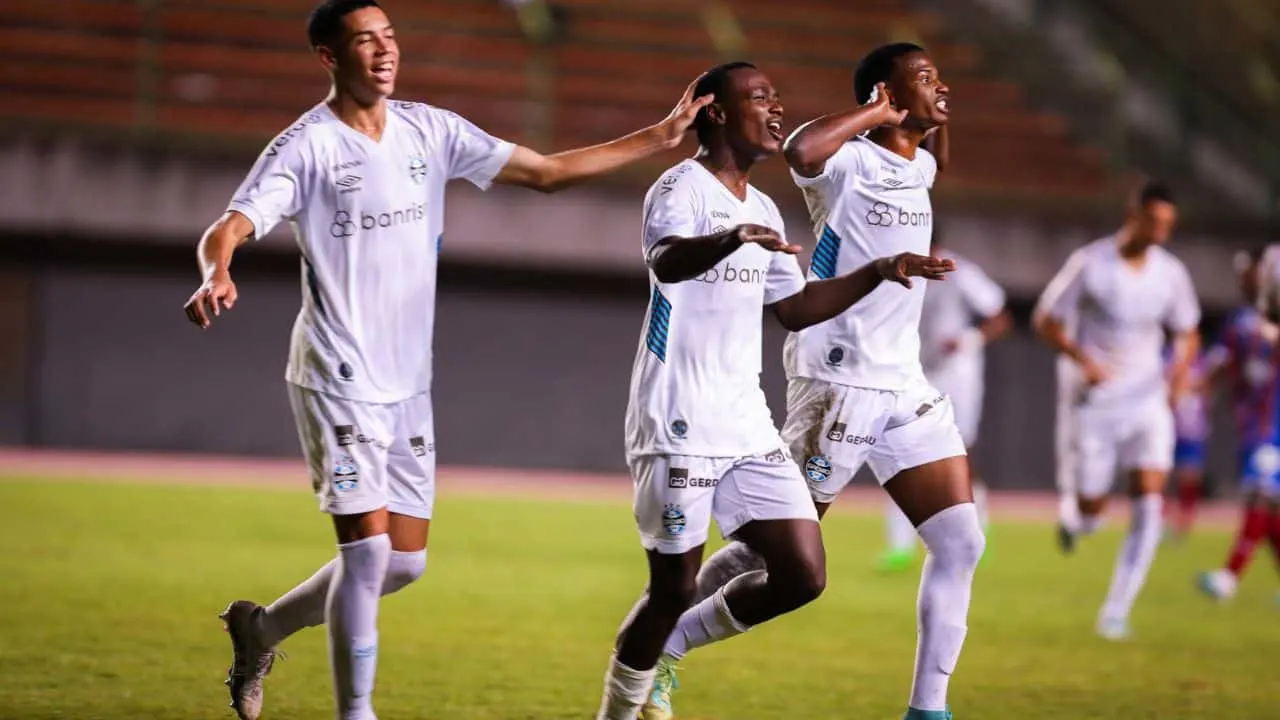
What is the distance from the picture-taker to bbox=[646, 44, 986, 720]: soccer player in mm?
6398

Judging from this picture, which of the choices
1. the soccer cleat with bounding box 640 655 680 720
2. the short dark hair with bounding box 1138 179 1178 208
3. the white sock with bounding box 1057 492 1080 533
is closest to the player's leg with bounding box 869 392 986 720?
the soccer cleat with bounding box 640 655 680 720

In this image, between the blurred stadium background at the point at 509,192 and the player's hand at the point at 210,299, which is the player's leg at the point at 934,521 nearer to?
the player's hand at the point at 210,299

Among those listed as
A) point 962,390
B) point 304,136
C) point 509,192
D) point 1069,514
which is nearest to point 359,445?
point 304,136

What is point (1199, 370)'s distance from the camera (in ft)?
64.8

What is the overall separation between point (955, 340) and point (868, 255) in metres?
6.79

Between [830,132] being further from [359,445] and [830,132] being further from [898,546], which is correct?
[898,546]

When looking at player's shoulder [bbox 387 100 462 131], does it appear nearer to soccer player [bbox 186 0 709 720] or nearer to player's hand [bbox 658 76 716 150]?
soccer player [bbox 186 0 709 720]

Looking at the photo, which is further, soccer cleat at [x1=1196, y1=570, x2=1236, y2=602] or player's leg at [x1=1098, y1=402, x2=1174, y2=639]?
soccer cleat at [x1=1196, y1=570, x2=1236, y2=602]

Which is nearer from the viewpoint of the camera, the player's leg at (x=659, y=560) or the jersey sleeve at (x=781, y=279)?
the player's leg at (x=659, y=560)

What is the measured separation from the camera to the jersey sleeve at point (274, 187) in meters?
5.44

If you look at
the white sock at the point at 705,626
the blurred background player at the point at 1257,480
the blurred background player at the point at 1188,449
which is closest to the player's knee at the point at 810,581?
the white sock at the point at 705,626

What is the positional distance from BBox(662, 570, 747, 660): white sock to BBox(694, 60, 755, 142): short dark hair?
65.8 inches

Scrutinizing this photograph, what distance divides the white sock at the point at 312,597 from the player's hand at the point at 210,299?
1.15 meters

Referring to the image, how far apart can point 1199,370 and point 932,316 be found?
7171 millimetres
